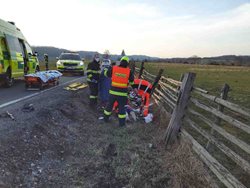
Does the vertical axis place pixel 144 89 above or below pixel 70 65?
above

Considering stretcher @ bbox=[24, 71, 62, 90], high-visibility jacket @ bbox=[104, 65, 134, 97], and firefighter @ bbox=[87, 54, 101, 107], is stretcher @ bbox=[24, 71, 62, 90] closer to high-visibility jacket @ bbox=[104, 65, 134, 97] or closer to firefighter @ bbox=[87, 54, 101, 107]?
firefighter @ bbox=[87, 54, 101, 107]

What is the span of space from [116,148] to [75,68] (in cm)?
1612

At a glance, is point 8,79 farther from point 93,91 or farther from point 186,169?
point 186,169

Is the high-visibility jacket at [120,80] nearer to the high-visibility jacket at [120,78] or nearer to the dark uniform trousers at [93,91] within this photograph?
the high-visibility jacket at [120,78]

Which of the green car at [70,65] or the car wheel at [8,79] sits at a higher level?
the car wheel at [8,79]

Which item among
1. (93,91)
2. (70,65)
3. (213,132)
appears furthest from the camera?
(70,65)

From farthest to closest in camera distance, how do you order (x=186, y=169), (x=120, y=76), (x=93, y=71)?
(x=93, y=71)
(x=120, y=76)
(x=186, y=169)

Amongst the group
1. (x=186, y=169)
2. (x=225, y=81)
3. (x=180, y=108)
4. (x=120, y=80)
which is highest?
(x=120, y=80)

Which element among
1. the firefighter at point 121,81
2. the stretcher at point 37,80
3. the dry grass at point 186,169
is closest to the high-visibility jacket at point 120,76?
the firefighter at point 121,81

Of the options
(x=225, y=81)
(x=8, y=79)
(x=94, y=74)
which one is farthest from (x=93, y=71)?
(x=225, y=81)

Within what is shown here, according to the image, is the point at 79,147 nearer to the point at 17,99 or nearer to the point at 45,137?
the point at 45,137

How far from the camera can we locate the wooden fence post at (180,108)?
6.48 m

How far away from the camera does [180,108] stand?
6.54m

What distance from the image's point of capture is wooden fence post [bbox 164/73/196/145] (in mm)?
6480
